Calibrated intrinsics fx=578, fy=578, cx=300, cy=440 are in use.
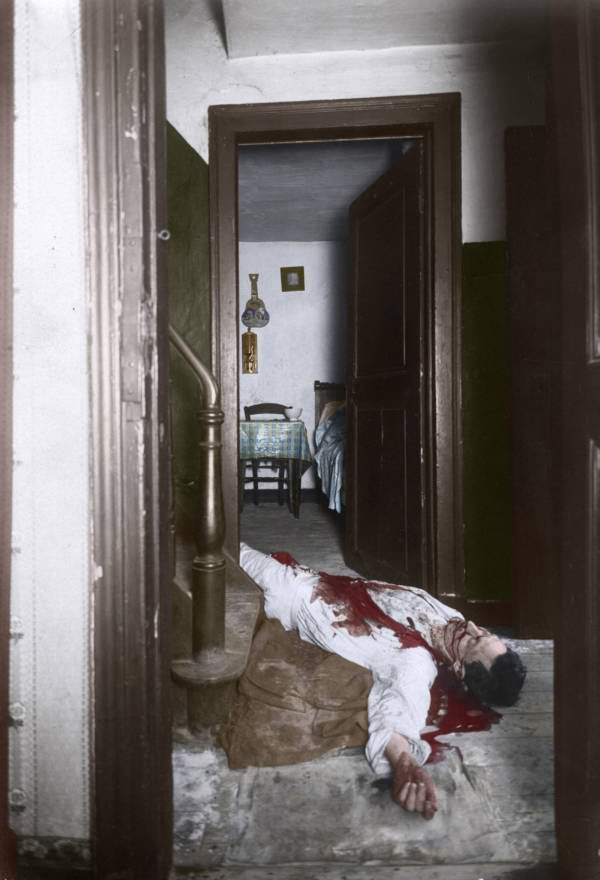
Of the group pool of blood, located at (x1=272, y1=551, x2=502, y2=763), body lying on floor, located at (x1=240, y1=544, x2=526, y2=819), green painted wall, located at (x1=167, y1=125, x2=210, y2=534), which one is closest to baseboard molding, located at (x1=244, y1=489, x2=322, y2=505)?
green painted wall, located at (x1=167, y1=125, x2=210, y2=534)

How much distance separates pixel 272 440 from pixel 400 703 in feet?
12.8

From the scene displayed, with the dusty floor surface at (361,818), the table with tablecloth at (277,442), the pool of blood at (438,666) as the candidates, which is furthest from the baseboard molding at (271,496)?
the dusty floor surface at (361,818)

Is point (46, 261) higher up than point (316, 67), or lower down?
lower down

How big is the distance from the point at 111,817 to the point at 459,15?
10.1ft

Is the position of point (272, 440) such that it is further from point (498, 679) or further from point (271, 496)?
point (498, 679)

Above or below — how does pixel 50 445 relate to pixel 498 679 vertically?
above

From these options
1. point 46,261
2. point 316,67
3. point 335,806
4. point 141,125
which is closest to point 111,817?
point 335,806

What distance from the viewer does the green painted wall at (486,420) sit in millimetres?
2725

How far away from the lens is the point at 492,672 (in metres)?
1.89

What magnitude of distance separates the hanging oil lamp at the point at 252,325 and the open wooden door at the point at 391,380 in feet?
10.5

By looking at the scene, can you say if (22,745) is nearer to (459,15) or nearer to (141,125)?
(141,125)

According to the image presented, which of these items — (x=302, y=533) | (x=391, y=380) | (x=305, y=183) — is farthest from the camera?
(x=305, y=183)

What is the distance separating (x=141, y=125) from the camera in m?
1.08

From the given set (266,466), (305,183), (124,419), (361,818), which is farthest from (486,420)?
(266,466)
